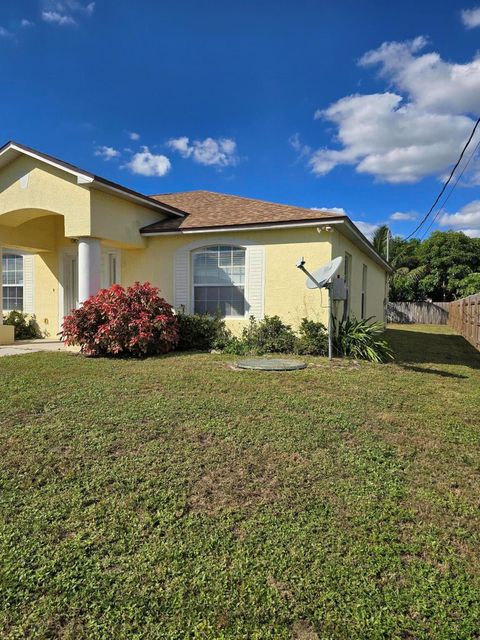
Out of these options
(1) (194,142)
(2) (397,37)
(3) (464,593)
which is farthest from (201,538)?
(1) (194,142)

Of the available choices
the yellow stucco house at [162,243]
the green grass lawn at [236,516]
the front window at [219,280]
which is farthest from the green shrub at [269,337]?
the green grass lawn at [236,516]

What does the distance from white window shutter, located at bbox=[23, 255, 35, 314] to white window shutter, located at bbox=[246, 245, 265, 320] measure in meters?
8.00

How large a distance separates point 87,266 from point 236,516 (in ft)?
28.7

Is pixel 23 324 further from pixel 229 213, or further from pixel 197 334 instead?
pixel 229 213

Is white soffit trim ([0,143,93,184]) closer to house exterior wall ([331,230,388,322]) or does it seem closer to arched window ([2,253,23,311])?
arched window ([2,253,23,311])

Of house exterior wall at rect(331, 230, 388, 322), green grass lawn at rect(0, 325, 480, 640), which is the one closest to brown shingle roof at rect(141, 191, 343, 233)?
house exterior wall at rect(331, 230, 388, 322)

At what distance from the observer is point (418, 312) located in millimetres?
33750

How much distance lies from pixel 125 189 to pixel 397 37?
872 cm

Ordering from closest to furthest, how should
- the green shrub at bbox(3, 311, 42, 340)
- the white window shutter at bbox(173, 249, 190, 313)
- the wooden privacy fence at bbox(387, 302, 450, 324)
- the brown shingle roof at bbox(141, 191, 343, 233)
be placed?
the brown shingle roof at bbox(141, 191, 343, 233), the white window shutter at bbox(173, 249, 190, 313), the green shrub at bbox(3, 311, 42, 340), the wooden privacy fence at bbox(387, 302, 450, 324)

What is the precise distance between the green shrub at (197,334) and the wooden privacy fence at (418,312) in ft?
86.9

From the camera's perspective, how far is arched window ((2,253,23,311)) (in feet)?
47.1

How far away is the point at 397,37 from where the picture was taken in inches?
443

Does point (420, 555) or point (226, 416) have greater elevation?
point (226, 416)

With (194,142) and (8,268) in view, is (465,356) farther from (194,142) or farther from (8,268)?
(8,268)
